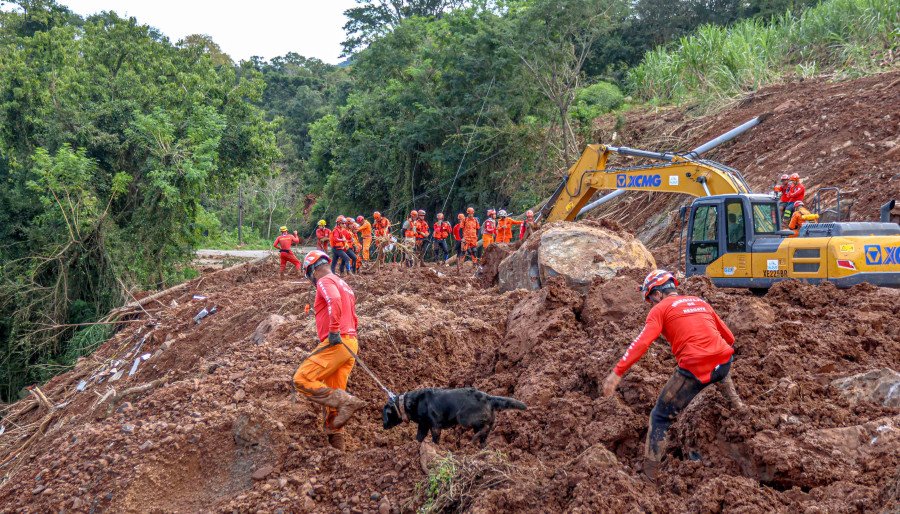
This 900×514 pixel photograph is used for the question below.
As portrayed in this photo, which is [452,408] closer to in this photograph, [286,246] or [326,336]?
[326,336]

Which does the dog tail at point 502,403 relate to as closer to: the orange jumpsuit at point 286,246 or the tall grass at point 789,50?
the orange jumpsuit at point 286,246

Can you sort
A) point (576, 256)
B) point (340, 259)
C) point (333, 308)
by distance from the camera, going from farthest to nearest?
point (340, 259), point (576, 256), point (333, 308)

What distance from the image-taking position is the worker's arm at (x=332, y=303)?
768 cm

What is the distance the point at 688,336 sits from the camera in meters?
6.15

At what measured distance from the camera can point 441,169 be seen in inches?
1257

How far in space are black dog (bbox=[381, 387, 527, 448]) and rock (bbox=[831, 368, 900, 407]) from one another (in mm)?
2766

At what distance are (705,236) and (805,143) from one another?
10.2m

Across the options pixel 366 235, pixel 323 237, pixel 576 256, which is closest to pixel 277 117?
pixel 323 237

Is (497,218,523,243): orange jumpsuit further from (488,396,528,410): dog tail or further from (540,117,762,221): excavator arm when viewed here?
(488,396,528,410): dog tail

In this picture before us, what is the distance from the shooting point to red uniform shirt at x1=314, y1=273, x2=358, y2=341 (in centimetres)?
770

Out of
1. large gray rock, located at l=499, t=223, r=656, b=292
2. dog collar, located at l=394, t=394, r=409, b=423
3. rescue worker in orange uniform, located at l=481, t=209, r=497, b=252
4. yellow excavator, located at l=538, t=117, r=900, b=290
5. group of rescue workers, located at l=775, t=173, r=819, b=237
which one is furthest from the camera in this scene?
rescue worker in orange uniform, located at l=481, t=209, r=497, b=252

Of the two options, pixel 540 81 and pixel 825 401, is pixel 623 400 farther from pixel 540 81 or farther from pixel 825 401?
pixel 540 81

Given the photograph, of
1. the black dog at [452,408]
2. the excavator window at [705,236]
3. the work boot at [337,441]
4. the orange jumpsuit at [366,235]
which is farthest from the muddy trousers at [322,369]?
the orange jumpsuit at [366,235]

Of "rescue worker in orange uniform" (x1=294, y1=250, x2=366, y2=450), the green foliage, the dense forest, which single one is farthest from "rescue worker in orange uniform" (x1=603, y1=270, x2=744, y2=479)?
the green foliage
